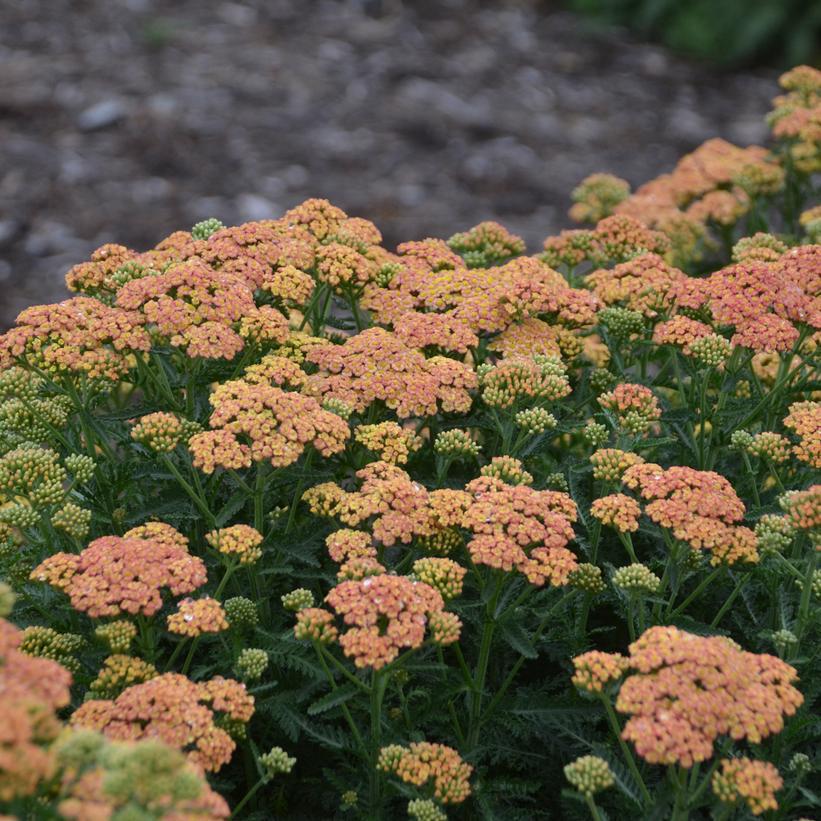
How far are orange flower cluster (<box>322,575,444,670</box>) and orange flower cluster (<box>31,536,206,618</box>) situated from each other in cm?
50

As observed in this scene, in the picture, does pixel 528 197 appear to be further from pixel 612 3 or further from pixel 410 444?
pixel 410 444

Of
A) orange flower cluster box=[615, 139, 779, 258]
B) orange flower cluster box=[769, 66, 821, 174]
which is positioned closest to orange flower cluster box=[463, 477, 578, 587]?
orange flower cluster box=[615, 139, 779, 258]

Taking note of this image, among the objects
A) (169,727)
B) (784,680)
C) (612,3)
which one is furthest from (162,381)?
(612,3)

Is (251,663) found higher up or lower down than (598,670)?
lower down

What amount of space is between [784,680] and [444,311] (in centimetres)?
216

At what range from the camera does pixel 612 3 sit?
14578mm

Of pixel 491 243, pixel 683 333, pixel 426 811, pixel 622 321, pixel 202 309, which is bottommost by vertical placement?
pixel 426 811

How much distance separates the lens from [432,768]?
119 inches

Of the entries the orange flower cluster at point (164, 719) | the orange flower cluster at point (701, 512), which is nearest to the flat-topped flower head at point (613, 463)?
the orange flower cluster at point (701, 512)

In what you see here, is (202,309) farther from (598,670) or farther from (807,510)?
(807,510)

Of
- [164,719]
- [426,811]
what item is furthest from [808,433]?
[164,719]

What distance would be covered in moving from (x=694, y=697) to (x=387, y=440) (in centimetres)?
144

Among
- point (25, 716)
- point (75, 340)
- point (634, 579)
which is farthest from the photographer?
point (75, 340)

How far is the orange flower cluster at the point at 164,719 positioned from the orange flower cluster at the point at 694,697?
1.11m
